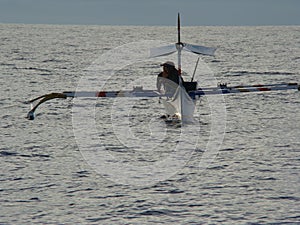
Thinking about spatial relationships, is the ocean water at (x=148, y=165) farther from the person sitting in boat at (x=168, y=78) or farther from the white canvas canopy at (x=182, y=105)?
the person sitting in boat at (x=168, y=78)

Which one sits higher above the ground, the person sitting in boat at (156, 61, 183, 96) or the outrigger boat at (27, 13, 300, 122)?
the person sitting in boat at (156, 61, 183, 96)

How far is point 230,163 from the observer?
2602cm

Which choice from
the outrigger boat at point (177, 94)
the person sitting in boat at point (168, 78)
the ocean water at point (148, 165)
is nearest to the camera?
the ocean water at point (148, 165)

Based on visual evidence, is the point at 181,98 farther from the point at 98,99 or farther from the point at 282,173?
the point at 98,99

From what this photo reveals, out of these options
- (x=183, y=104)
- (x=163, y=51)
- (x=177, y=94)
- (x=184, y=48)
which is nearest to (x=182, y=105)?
(x=183, y=104)

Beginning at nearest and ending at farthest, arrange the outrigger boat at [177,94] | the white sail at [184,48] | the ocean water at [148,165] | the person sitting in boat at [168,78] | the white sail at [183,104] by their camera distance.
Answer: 1. the ocean water at [148,165]
2. the white sail at [183,104]
3. the outrigger boat at [177,94]
4. the person sitting in boat at [168,78]
5. the white sail at [184,48]

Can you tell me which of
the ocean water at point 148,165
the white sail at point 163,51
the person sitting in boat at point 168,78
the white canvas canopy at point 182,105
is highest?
the white sail at point 163,51

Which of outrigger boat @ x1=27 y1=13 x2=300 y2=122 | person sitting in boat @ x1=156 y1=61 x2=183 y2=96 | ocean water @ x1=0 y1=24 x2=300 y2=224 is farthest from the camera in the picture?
person sitting in boat @ x1=156 y1=61 x2=183 y2=96

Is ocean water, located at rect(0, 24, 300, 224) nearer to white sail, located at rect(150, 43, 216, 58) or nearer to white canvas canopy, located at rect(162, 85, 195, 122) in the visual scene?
white canvas canopy, located at rect(162, 85, 195, 122)

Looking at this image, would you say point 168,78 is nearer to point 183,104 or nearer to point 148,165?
point 183,104

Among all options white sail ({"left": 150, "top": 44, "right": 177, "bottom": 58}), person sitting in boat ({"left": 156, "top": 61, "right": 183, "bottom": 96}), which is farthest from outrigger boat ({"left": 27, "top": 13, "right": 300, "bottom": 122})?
person sitting in boat ({"left": 156, "top": 61, "right": 183, "bottom": 96})

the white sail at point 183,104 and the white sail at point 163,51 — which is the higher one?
the white sail at point 163,51

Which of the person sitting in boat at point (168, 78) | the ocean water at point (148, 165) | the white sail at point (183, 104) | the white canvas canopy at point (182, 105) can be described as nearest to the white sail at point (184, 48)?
the person sitting in boat at point (168, 78)

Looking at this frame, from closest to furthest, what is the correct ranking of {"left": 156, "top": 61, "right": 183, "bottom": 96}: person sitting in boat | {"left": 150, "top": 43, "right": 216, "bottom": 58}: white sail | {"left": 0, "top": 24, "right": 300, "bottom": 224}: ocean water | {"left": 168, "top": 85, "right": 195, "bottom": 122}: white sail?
{"left": 0, "top": 24, "right": 300, "bottom": 224}: ocean water
{"left": 168, "top": 85, "right": 195, "bottom": 122}: white sail
{"left": 156, "top": 61, "right": 183, "bottom": 96}: person sitting in boat
{"left": 150, "top": 43, "right": 216, "bottom": 58}: white sail
